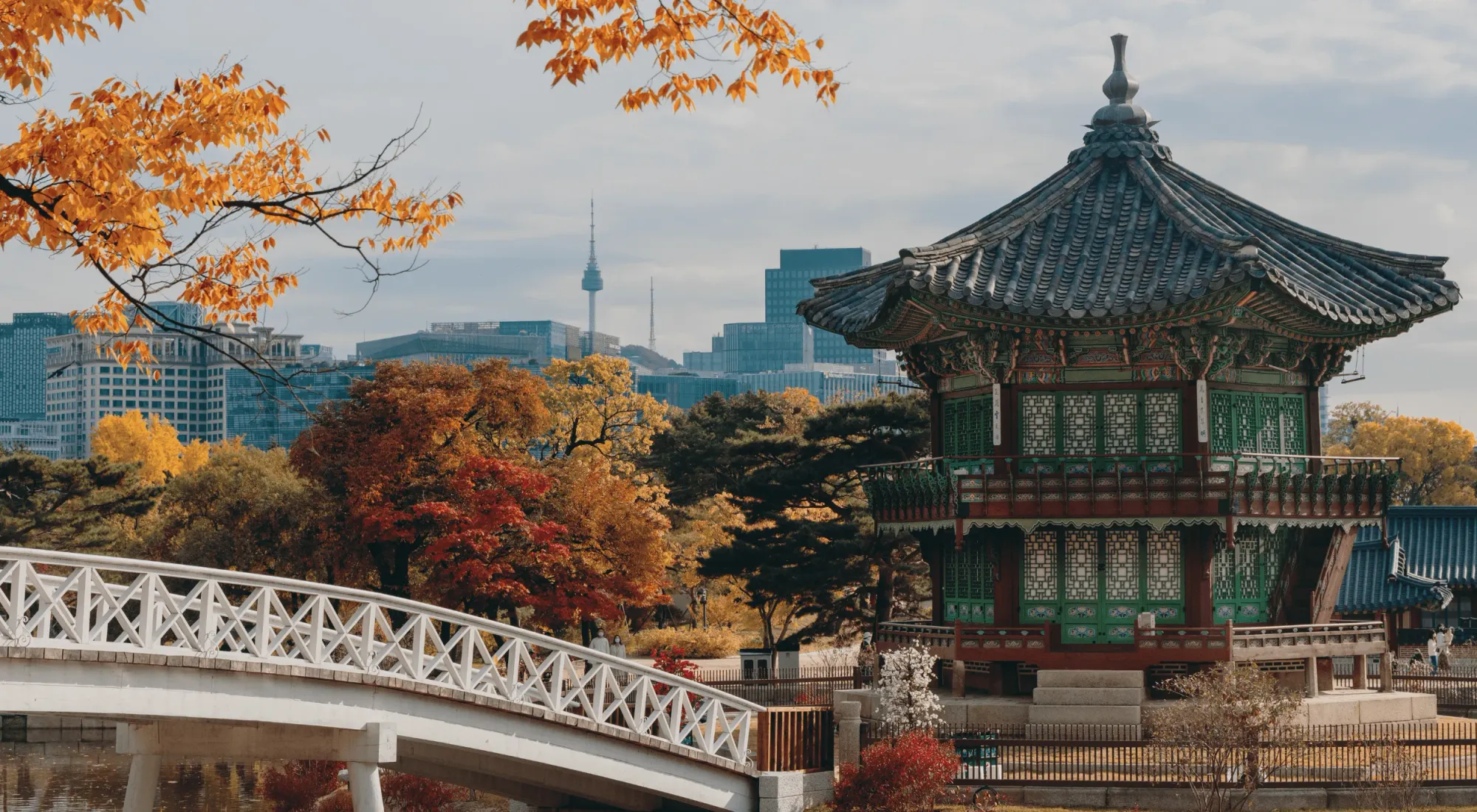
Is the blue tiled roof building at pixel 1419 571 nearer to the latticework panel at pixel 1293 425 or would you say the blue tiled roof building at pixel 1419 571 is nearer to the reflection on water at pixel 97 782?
the latticework panel at pixel 1293 425

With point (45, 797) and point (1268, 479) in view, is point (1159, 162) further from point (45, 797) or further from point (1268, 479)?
point (45, 797)

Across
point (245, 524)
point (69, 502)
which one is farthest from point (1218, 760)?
point (69, 502)

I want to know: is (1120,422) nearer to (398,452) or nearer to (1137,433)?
(1137,433)

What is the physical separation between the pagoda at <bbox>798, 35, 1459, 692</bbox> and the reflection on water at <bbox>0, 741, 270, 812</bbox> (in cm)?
1493

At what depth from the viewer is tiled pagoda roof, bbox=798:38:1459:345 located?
34.9m

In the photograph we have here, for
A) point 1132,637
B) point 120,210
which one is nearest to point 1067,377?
point 1132,637

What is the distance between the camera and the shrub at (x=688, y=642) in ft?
196

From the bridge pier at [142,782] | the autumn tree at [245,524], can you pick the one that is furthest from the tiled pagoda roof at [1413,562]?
the bridge pier at [142,782]

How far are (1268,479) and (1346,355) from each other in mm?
4954

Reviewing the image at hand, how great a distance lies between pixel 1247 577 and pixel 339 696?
21450 mm

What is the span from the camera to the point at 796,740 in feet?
94.0

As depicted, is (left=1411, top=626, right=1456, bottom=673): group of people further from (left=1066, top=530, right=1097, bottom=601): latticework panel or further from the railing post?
the railing post

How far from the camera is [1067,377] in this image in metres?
36.8

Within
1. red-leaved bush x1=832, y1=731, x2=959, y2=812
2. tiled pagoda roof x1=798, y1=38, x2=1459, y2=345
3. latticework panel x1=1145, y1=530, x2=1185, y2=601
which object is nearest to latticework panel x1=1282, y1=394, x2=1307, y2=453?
tiled pagoda roof x1=798, y1=38, x2=1459, y2=345
